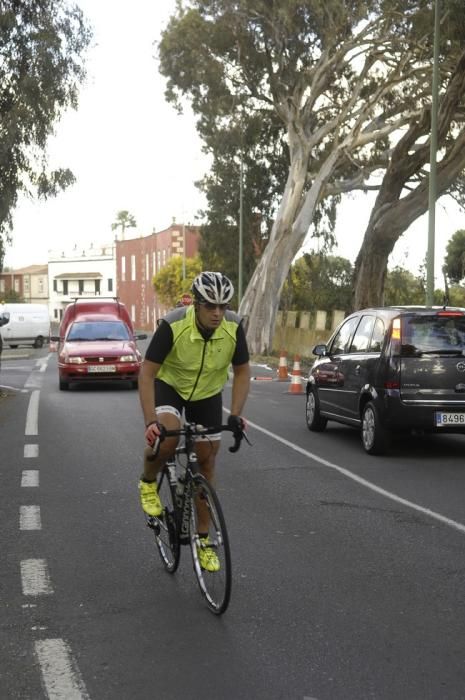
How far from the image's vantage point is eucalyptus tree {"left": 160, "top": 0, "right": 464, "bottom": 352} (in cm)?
3450

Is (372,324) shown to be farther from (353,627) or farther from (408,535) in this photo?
(353,627)

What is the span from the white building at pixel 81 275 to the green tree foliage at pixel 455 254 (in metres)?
55.3

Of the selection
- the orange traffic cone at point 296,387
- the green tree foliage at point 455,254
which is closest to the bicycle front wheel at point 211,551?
the orange traffic cone at point 296,387

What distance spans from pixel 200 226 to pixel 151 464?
4954 centimetres

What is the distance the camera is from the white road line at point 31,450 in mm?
12554

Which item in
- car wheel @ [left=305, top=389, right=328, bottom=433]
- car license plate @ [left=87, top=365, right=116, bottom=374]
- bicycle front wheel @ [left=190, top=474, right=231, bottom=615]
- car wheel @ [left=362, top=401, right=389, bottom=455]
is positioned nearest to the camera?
bicycle front wheel @ [left=190, top=474, right=231, bottom=615]

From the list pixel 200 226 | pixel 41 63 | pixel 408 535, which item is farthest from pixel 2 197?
pixel 200 226

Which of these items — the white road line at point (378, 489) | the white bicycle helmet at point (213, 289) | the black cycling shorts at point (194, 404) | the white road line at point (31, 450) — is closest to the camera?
the white bicycle helmet at point (213, 289)

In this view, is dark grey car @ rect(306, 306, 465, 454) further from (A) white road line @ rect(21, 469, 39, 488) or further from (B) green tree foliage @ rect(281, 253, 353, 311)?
(B) green tree foliage @ rect(281, 253, 353, 311)

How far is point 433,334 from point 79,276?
12475 centimetres

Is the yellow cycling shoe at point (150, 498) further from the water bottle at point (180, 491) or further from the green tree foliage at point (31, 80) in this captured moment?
the green tree foliage at point (31, 80)

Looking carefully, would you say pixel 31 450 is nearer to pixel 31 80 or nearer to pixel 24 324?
pixel 31 80

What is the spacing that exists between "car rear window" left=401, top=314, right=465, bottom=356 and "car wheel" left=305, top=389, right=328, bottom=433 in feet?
9.48

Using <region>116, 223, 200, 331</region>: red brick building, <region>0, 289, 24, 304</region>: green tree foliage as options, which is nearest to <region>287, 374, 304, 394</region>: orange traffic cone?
<region>116, 223, 200, 331</region>: red brick building
